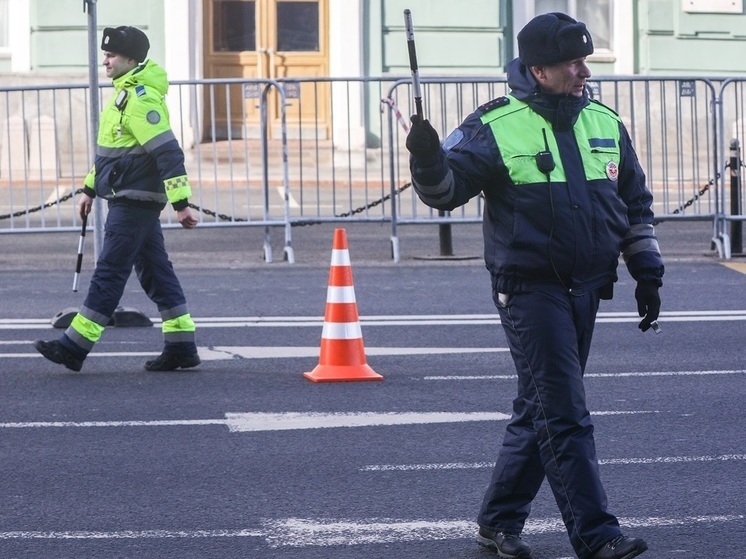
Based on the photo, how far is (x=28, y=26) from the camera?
71.6 ft

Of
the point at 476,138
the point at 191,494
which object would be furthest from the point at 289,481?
the point at 476,138

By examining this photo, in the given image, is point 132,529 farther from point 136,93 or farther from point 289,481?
point 136,93

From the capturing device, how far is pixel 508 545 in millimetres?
5293

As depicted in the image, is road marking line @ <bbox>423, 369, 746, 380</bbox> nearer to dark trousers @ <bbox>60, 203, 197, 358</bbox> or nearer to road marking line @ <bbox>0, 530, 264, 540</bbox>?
dark trousers @ <bbox>60, 203, 197, 358</bbox>

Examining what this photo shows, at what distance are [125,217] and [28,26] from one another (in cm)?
1384

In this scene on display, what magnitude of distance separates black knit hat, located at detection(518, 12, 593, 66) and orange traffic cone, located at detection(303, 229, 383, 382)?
11.9ft

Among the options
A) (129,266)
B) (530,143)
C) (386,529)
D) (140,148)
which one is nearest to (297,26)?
(140,148)

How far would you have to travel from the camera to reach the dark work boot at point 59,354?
8.59 meters

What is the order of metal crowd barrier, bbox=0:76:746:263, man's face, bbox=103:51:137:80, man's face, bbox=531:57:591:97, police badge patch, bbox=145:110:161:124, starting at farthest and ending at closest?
metal crowd barrier, bbox=0:76:746:263, man's face, bbox=103:51:137:80, police badge patch, bbox=145:110:161:124, man's face, bbox=531:57:591:97

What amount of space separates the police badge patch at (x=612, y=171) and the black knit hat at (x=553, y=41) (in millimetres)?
373

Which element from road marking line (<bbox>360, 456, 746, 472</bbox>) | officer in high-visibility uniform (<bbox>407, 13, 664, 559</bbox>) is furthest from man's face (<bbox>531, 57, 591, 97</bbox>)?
road marking line (<bbox>360, 456, 746, 472</bbox>)

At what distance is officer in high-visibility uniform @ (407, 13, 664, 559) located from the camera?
4.98 metres

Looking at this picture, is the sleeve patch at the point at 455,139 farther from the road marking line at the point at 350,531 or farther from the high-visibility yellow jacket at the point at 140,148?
the high-visibility yellow jacket at the point at 140,148

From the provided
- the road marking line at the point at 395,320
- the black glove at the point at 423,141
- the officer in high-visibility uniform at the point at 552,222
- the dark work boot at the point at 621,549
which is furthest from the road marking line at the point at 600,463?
the road marking line at the point at 395,320
